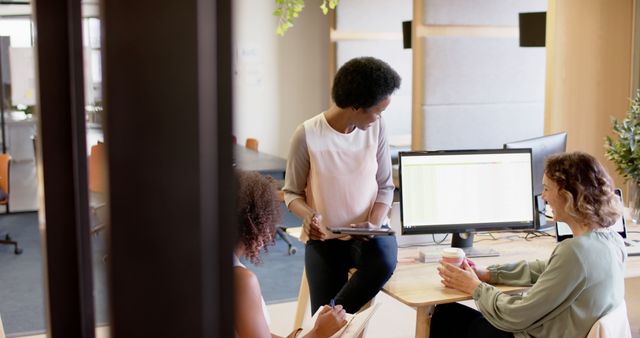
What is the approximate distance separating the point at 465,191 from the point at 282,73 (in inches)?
242

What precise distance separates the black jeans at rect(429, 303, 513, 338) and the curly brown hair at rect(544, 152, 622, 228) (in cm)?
54

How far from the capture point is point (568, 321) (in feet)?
7.28

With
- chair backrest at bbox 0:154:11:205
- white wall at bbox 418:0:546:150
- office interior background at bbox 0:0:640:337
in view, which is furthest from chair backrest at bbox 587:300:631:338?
chair backrest at bbox 0:154:11:205

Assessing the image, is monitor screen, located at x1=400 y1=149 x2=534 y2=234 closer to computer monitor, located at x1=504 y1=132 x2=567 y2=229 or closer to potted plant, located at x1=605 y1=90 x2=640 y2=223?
computer monitor, located at x1=504 y1=132 x2=567 y2=229

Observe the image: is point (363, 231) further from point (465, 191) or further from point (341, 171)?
point (465, 191)

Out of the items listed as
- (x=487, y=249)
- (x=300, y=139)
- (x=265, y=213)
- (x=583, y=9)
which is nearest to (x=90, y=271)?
(x=265, y=213)

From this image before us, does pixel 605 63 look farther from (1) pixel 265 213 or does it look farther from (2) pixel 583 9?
(1) pixel 265 213

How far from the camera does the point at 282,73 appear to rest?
8859 millimetres

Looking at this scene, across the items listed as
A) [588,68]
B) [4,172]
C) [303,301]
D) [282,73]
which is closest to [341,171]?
[303,301]

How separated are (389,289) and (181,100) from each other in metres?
2.13

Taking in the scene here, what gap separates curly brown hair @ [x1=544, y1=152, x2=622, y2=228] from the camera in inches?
89.7

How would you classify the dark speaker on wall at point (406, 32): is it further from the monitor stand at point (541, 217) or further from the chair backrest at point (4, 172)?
the monitor stand at point (541, 217)

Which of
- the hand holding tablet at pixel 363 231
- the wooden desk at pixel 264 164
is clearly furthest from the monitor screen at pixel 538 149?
the wooden desk at pixel 264 164

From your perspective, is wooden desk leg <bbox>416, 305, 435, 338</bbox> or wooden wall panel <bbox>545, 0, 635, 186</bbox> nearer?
wooden desk leg <bbox>416, 305, 435, 338</bbox>
